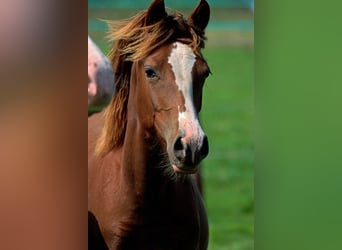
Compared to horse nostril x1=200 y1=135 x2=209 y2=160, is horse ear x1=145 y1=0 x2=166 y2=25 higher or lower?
higher

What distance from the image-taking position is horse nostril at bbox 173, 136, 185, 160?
1.79 m

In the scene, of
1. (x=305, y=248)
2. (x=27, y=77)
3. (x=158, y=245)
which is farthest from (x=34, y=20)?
(x=305, y=248)

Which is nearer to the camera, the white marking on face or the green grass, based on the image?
the white marking on face

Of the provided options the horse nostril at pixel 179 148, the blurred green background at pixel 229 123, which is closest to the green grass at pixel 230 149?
the blurred green background at pixel 229 123

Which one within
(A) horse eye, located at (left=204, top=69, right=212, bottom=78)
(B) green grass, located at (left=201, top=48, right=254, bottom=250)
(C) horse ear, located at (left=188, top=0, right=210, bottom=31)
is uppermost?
(C) horse ear, located at (left=188, top=0, right=210, bottom=31)

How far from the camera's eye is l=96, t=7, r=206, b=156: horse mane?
1832mm

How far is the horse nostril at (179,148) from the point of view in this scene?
179 centimetres

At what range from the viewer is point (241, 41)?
6.27 ft

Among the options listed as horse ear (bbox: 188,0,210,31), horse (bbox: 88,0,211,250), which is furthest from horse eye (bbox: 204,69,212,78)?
horse ear (bbox: 188,0,210,31)

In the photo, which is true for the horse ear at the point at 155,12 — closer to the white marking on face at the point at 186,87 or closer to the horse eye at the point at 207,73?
the white marking on face at the point at 186,87

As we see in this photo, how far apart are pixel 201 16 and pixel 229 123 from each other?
33cm

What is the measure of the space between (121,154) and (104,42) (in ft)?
1.09

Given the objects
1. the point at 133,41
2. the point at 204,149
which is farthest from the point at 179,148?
the point at 133,41

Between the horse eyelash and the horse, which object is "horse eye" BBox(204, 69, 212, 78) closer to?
the horse
